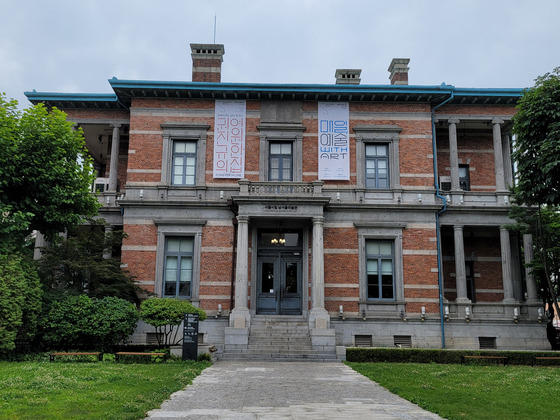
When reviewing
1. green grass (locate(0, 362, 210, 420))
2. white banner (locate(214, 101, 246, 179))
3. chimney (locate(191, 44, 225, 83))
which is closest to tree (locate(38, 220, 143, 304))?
green grass (locate(0, 362, 210, 420))

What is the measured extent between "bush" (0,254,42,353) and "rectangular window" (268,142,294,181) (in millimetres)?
10668

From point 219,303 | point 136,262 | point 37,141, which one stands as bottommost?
point 219,303

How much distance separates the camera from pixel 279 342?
19.2 m

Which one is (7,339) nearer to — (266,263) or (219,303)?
(219,303)

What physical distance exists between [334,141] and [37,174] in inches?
487

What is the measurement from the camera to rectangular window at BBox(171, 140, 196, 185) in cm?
2272

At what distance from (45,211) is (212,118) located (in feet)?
29.2

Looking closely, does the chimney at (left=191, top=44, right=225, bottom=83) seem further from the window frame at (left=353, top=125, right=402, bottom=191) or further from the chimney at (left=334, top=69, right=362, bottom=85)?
the window frame at (left=353, top=125, right=402, bottom=191)

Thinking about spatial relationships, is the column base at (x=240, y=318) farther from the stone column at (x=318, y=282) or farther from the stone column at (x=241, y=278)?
the stone column at (x=318, y=282)

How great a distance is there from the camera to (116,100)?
23.2 metres

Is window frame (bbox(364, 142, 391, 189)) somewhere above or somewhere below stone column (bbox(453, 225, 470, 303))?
above

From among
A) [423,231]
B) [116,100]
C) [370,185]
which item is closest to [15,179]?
[116,100]

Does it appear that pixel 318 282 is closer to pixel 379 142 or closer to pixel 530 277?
pixel 379 142

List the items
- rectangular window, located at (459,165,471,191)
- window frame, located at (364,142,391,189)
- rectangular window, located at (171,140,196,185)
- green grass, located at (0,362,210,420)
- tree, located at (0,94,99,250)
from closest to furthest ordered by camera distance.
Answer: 1. green grass, located at (0,362,210,420)
2. tree, located at (0,94,99,250)
3. rectangular window, located at (171,140,196,185)
4. window frame, located at (364,142,391,189)
5. rectangular window, located at (459,165,471,191)
